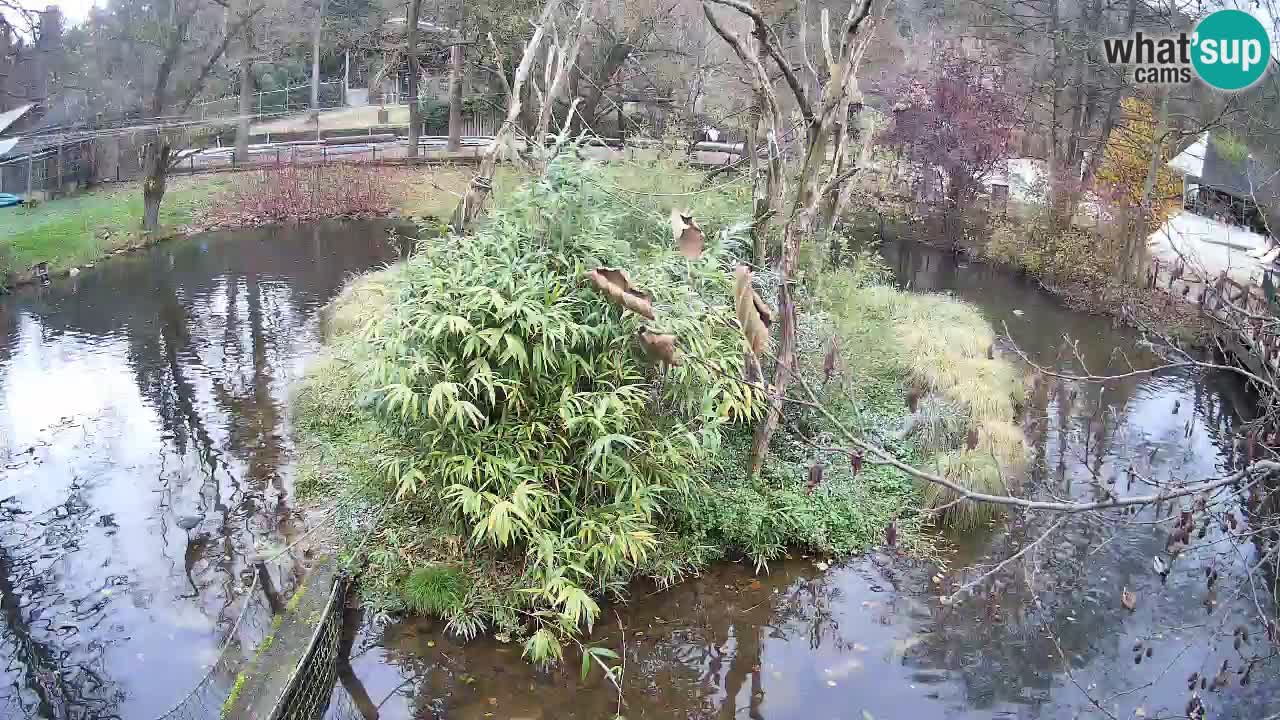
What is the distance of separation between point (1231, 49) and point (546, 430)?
7790 mm

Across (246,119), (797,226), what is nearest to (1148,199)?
(797,226)

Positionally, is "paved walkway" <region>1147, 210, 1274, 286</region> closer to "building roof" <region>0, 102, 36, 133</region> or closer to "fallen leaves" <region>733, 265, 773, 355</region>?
"fallen leaves" <region>733, 265, 773, 355</region>

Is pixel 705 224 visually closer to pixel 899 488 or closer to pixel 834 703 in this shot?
pixel 899 488

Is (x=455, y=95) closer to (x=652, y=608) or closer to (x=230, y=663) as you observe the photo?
(x=652, y=608)

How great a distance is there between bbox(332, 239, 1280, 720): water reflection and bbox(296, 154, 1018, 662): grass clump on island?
245 millimetres

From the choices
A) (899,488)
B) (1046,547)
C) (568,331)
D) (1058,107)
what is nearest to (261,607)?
(568,331)

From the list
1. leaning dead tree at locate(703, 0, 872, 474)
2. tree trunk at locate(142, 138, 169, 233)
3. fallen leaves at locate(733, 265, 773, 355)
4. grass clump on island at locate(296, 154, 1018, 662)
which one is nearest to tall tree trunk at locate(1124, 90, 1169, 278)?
leaning dead tree at locate(703, 0, 872, 474)

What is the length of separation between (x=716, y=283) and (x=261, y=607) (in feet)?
12.0

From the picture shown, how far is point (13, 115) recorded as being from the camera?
53.2 feet

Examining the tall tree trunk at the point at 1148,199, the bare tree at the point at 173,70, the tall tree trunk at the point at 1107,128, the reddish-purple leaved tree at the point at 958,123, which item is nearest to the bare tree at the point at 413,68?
the bare tree at the point at 173,70

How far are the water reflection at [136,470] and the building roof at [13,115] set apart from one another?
11.2 ft

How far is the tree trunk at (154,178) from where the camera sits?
52.3ft

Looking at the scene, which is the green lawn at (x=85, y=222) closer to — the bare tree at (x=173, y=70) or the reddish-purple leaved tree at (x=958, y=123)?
the bare tree at (x=173, y=70)

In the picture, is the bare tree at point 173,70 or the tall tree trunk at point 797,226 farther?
the bare tree at point 173,70
